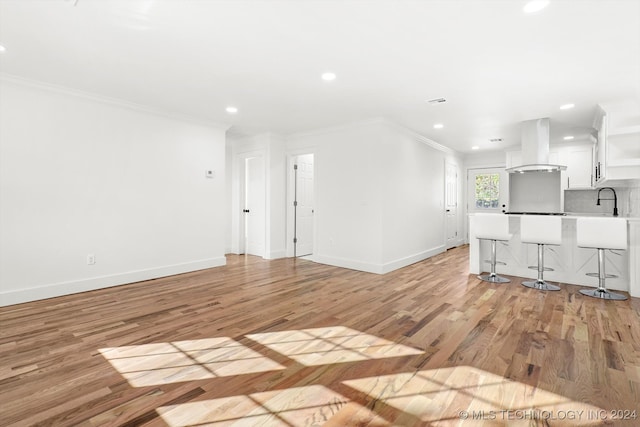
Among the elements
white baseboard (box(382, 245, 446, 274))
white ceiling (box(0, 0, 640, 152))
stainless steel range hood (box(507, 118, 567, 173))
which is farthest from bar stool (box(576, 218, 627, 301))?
white baseboard (box(382, 245, 446, 274))

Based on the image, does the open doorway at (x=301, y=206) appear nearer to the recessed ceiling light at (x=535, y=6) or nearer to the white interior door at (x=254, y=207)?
the white interior door at (x=254, y=207)

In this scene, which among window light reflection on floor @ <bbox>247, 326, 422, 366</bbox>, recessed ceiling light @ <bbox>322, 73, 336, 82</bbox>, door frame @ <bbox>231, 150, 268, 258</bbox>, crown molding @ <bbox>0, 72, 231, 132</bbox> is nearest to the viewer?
window light reflection on floor @ <bbox>247, 326, 422, 366</bbox>

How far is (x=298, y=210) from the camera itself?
6.97 m

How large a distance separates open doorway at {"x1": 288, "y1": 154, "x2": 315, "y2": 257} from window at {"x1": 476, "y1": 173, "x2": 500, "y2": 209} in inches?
203

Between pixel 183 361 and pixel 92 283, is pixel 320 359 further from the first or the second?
pixel 92 283

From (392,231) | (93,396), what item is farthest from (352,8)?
(392,231)

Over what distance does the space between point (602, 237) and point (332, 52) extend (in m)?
4.05

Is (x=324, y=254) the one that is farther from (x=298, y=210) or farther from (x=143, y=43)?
(x=143, y=43)

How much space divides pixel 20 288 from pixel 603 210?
10.5 metres

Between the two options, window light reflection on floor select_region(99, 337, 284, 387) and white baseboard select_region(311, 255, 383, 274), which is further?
white baseboard select_region(311, 255, 383, 274)

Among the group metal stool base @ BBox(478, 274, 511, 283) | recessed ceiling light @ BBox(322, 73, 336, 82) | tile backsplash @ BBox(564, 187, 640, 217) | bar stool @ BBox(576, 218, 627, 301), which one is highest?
recessed ceiling light @ BBox(322, 73, 336, 82)

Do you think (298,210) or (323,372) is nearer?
(323,372)

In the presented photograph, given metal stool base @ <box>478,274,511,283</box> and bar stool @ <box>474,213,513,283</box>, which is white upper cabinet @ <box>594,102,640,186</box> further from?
metal stool base @ <box>478,274,511,283</box>

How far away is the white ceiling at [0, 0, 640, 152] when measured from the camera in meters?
2.38
